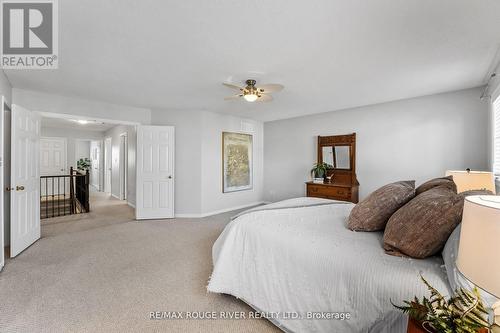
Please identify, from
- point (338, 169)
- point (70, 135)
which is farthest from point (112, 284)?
point (70, 135)

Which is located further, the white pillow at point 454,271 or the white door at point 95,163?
the white door at point 95,163

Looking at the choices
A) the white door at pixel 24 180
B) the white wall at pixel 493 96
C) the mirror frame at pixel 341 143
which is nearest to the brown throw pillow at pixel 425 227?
the white wall at pixel 493 96

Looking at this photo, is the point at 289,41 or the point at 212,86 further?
the point at 212,86

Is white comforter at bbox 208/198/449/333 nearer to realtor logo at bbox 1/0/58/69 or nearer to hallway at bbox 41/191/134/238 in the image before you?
realtor logo at bbox 1/0/58/69

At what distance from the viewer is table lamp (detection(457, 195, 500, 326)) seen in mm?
630

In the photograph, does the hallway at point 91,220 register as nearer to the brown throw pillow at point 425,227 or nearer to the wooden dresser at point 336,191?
the wooden dresser at point 336,191

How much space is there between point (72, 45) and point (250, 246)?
255 centimetres

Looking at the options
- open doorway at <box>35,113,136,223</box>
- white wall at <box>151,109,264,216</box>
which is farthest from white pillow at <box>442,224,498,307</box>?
open doorway at <box>35,113,136,223</box>

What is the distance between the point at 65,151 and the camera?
7.63m

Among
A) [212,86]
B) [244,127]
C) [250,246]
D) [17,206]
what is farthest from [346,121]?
[17,206]

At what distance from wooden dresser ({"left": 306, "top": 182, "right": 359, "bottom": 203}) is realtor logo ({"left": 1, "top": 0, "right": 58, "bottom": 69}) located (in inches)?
177

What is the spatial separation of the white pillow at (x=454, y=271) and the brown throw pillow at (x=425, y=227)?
0.16 ft

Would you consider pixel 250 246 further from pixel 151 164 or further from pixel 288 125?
pixel 288 125

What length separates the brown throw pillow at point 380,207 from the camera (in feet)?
5.38
